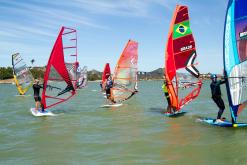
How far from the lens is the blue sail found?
9.42 meters

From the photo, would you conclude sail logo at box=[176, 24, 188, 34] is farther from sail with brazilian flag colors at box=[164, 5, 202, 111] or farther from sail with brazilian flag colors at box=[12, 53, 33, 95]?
sail with brazilian flag colors at box=[12, 53, 33, 95]

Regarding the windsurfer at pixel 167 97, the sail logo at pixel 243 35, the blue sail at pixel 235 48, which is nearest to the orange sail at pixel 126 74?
the windsurfer at pixel 167 97

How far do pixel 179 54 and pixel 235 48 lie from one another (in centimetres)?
379

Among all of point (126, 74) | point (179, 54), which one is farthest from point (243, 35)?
point (126, 74)

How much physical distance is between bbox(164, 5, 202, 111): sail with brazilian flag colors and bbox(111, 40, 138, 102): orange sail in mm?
5375

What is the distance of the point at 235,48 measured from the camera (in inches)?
378

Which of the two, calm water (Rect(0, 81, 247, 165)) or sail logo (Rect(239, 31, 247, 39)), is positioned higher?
sail logo (Rect(239, 31, 247, 39))

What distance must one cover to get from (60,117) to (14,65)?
15.2m

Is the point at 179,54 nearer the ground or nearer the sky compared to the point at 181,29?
nearer the ground

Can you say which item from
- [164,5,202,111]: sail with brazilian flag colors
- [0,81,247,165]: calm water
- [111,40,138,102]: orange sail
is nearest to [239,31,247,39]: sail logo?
[0,81,247,165]: calm water

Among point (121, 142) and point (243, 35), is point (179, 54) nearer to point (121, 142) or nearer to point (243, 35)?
point (243, 35)

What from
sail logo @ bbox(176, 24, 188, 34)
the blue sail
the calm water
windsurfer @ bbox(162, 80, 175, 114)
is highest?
sail logo @ bbox(176, 24, 188, 34)

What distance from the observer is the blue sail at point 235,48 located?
9.42 metres

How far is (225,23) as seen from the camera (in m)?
9.56
